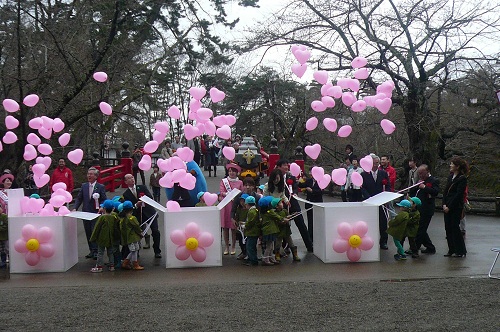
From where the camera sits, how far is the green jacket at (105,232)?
932cm

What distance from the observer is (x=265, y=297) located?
7.34 metres

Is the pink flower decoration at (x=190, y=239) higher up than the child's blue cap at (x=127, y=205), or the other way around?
the child's blue cap at (x=127, y=205)

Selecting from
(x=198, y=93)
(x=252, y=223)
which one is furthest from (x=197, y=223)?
(x=198, y=93)

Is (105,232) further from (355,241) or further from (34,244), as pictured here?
(355,241)

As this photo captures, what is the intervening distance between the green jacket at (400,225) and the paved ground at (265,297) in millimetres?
457

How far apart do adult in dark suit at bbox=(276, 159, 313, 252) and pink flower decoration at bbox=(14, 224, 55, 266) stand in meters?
4.09

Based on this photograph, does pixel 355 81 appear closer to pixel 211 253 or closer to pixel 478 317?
pixel 211 253

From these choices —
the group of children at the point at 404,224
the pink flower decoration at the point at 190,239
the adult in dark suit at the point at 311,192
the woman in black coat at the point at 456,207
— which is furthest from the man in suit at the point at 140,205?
the woman in black coat at the point at 456,207

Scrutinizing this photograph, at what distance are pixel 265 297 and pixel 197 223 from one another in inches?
103

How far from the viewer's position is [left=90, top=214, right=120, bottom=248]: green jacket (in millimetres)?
9320

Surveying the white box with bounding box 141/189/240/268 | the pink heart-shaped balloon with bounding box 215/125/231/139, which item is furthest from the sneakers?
the pink heart-shaped balloon with bounding box 215/125/231/139

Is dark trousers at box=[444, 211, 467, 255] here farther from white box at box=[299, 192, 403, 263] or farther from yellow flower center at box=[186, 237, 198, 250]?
yellow flower center at box=[186, 237, 198, 250]

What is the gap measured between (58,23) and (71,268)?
383 inches

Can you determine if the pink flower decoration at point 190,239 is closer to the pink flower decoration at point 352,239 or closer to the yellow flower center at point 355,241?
the pink flower decoration at point 352,239
